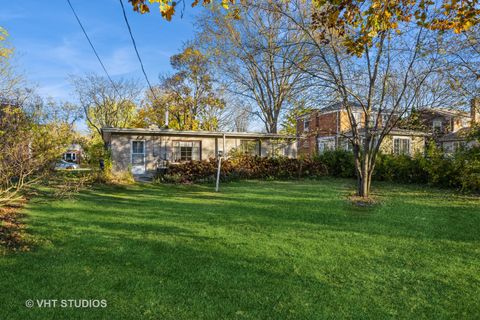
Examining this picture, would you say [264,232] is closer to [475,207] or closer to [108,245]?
[108,245]

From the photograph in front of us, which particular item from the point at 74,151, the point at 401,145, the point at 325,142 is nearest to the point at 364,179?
the point at 401,145

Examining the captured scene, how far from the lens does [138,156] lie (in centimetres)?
1719

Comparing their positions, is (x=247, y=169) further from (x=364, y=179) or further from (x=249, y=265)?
(x=249, y=265)

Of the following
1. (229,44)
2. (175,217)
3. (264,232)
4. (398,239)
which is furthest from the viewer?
(229,44)

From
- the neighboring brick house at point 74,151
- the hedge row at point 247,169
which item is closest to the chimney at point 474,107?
the hedge row at point 247,169

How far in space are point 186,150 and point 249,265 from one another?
48.1 ft

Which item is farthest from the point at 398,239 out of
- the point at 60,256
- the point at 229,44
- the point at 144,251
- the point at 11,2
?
the point at 229,44

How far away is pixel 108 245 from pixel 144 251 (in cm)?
68

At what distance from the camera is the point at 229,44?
23.1m

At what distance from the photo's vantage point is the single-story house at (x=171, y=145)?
54.9 feet

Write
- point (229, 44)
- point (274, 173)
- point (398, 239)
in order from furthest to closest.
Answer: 1. point (229, 44)
2. point (274, 173)
3. point (398, 239)

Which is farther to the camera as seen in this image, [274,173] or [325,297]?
[274,173]

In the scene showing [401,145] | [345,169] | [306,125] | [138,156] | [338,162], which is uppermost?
[306,125]

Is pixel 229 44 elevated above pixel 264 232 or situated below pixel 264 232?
above
